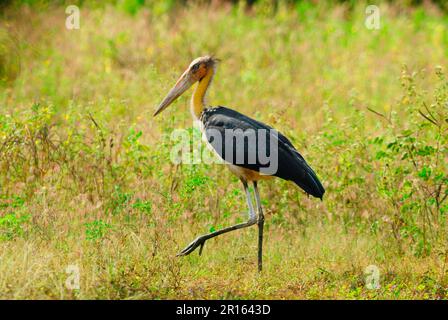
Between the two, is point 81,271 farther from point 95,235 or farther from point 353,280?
point 353,280

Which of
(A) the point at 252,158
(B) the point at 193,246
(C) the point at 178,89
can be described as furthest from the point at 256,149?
(C) the point at 178,89

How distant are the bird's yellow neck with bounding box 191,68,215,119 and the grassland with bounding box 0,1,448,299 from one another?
40 centimetres

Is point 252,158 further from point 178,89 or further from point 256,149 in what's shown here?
point 178,89

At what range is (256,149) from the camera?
6.39 m

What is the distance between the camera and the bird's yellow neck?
23.1 ft

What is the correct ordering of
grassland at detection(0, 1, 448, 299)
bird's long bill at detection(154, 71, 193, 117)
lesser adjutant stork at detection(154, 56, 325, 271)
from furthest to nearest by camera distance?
bird's long bill at detection(154, 71, 193, 117) → lesser adjutant stork at detection(154, 56, 325, 271) → grassland at detection(0, 1, 448, 299)

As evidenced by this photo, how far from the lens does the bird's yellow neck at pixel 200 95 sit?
7.03 meters

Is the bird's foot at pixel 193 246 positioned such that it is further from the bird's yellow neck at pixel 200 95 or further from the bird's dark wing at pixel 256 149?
the bird's yellow neck at pixel 200 95

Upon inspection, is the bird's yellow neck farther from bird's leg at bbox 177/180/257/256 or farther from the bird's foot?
the bird's foot

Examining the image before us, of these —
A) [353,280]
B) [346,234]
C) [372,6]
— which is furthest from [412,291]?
[372,6]

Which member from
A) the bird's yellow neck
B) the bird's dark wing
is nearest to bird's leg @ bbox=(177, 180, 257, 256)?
the bird's dark wing

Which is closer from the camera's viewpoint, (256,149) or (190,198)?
(256,149)

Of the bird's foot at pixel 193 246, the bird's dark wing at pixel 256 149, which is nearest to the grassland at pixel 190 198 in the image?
the bird's foot at pixel 193 246

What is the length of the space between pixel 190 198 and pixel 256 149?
0.98m
